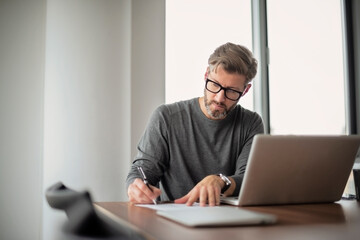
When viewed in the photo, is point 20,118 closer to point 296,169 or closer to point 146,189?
point 146,189

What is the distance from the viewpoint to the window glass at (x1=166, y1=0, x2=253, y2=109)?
2943mm

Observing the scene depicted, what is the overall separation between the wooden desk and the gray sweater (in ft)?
2.43

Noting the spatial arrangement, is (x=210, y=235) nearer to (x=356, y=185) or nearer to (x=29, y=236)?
(x=356, y=185)

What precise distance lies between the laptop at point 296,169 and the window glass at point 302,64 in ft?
6.93

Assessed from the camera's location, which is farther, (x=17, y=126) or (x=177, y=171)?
(x=17, y=126)

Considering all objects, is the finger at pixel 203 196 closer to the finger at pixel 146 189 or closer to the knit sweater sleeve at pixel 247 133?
the finger at pixel 146 189

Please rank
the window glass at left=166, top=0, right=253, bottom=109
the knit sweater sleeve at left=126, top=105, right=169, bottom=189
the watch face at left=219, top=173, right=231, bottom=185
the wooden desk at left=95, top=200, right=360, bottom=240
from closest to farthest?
the wooden desk at left=95, top=200, right=360, bottom=240 < the watch face at left=219, top=173, right=231, bottom=185 < the knit sweater sleeve at left=126, top=105, right=169, bottom=189 < the window glass at left=166, top=0, right=253, bottom=109

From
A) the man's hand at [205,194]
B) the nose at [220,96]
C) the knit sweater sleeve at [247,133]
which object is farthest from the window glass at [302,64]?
the man's hand at [205,194]

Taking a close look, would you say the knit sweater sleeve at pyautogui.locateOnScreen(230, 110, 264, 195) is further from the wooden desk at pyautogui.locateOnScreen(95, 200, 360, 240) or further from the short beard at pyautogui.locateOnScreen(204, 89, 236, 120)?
the wooden desk at pyautogui.locateOnScreen(95, 200, 360, 240)

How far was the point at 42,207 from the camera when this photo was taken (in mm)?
2354

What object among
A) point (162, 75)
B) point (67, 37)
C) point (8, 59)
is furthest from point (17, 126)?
point (162, 75)

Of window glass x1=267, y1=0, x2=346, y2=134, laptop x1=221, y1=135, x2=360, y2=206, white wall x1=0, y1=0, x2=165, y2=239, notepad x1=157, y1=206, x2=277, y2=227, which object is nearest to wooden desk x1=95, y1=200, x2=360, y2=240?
notepad x1=157, y1=206, x2=277, y2=227

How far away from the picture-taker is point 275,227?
0.85 meters

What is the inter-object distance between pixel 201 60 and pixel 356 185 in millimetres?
1795
